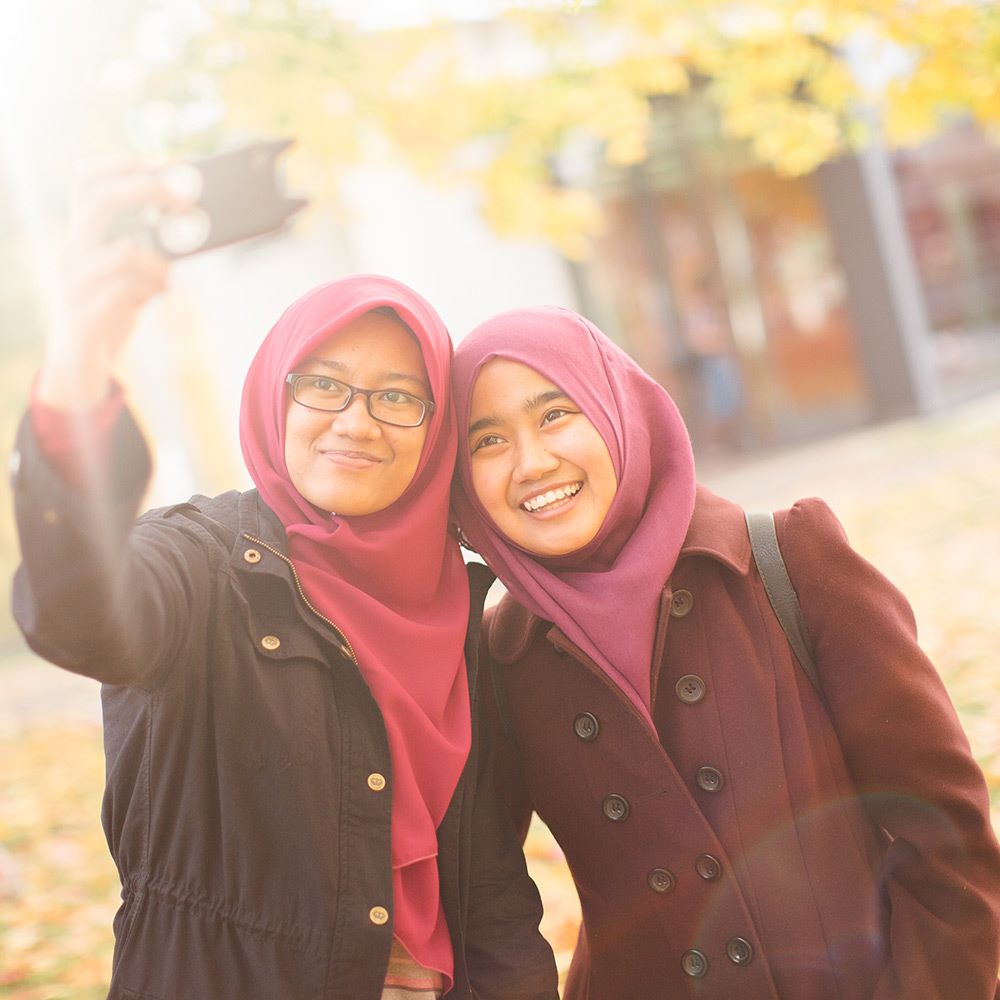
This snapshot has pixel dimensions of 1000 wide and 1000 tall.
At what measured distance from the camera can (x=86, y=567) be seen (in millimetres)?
1501

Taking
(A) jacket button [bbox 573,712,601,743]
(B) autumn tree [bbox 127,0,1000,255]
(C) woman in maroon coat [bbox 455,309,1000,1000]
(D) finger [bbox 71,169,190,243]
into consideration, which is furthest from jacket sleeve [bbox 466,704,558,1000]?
(B) autumn tree [bbox 127,0,1000,255]

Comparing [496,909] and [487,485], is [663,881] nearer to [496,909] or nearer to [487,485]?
[496,909]

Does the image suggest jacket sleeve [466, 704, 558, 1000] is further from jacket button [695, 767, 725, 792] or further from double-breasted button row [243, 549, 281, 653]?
double-breasted button row [243, 549, 281, 653]

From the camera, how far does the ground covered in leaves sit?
13.5 feet

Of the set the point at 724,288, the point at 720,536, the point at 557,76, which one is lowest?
the point at 720,536

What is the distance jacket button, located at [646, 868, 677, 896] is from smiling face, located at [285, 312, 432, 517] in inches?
33.4

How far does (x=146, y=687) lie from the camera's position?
5.78 feet

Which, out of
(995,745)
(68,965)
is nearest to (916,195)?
(995,745)

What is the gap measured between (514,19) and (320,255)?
6230 millimetres

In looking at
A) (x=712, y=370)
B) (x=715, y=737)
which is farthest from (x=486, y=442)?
(x=712, y=370)

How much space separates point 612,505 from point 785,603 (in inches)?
14.5

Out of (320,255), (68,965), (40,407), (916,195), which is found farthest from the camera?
(916,195)

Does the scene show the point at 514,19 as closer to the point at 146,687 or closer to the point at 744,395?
the point at 146,687

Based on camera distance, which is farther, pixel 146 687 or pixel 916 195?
pixel 916 195
